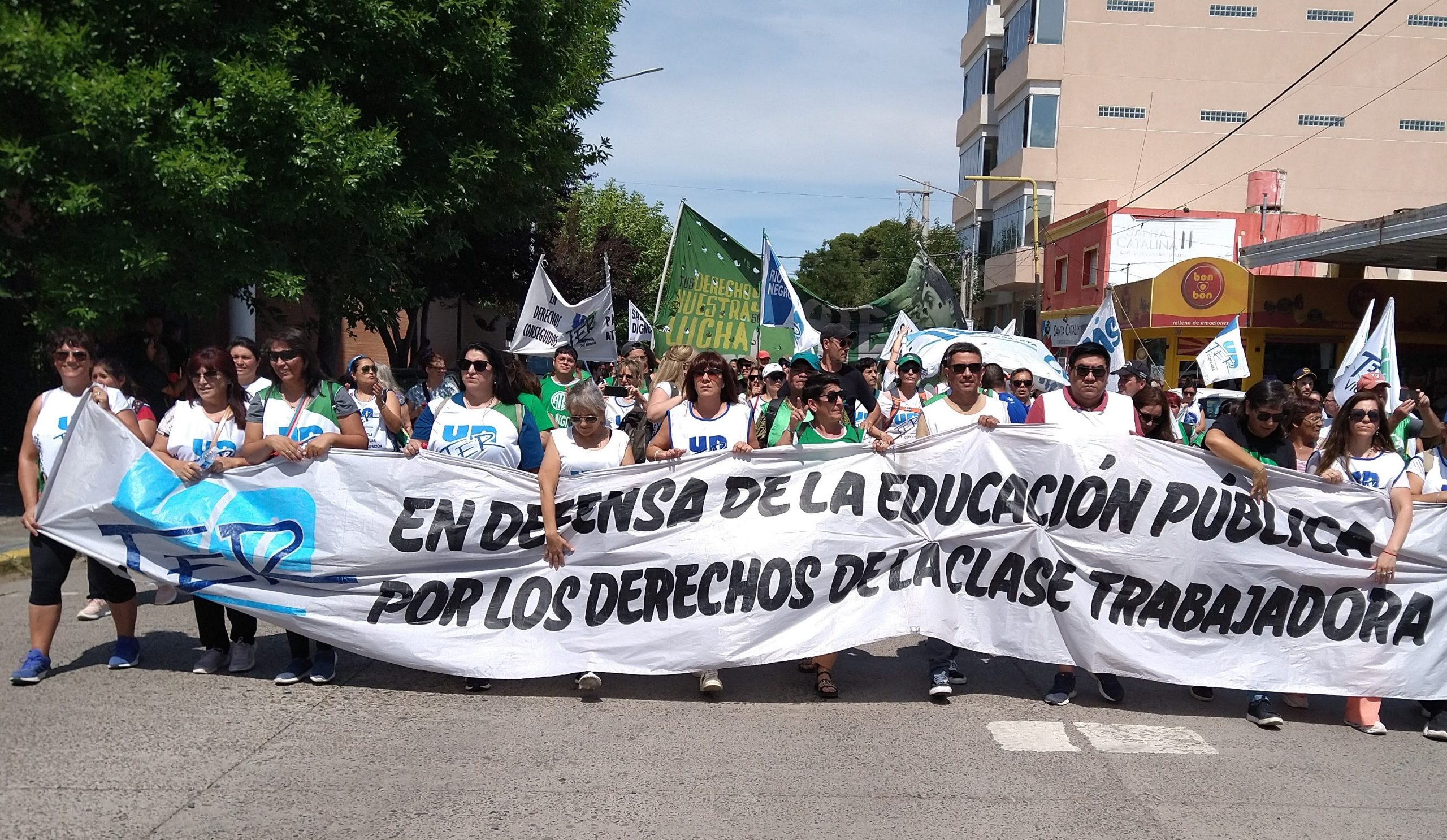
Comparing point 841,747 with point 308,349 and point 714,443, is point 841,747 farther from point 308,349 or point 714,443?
point 308,349

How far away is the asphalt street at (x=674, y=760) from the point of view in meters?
4.05

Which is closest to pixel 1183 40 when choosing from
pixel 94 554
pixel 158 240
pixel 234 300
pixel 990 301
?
pixel 990 301

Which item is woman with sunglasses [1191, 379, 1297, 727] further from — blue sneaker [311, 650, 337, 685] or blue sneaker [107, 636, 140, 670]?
blue sneaker [107, 636, 140, 670]

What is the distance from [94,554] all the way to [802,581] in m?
3.55

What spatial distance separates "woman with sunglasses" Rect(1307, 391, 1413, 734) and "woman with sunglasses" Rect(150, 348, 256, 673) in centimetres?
560

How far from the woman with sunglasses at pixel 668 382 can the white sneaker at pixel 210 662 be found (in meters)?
2.89

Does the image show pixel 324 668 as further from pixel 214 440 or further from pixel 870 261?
pixel 870 261

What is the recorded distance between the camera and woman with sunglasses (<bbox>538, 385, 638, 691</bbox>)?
219 inches

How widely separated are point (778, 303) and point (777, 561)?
637 centimetres

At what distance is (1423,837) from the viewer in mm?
4066

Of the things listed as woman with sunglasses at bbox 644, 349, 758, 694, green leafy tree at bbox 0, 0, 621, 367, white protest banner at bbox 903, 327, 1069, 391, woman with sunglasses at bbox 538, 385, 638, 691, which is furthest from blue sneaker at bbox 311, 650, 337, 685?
white protest banner at bbox 903, 327, 1069, 391

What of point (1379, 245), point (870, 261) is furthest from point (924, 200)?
point (1379, 245)

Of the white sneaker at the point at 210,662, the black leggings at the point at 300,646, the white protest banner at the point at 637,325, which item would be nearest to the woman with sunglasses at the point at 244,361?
the black leggings at the point at 300,646

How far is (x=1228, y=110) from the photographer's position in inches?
1724
